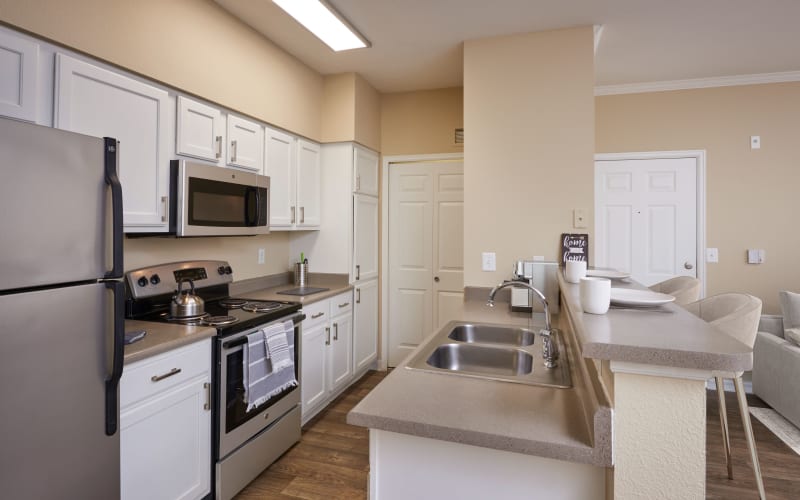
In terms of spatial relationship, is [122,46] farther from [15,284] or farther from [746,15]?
[746,15]

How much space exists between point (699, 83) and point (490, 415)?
388 centimetres

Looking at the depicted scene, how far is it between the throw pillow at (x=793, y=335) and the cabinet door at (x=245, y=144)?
3809 millimetres

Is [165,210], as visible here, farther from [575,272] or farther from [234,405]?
[575,272]

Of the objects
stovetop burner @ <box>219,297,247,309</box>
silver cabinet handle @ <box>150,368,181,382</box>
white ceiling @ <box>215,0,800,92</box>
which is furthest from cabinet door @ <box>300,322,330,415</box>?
white ceiling @ <box>215,0,800,92</box>

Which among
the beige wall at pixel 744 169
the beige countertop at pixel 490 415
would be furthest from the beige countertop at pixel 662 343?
the beige wall at pixel 744 169

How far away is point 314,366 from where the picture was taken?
2.96 metres

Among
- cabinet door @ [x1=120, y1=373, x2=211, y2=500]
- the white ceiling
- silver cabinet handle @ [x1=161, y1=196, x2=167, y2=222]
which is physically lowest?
cabinet door @ [x1=120, y1=373, x2=211, y2=500]

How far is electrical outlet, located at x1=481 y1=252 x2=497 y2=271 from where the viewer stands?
282 centimetres

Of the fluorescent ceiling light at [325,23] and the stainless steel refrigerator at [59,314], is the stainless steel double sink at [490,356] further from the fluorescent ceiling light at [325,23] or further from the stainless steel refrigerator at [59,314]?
the fluorescent ceiling light at [325,23]

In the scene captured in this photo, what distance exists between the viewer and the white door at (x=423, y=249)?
12.8 feet

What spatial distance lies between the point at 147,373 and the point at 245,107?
1680 mm

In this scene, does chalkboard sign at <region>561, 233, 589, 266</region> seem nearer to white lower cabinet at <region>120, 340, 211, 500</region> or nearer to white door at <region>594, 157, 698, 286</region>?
white door at <region>594, 157, 698, 286</region>

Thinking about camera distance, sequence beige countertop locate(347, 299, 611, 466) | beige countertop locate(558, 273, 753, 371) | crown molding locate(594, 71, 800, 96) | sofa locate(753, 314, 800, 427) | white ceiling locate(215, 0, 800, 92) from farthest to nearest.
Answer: crown molding locate(594, 71, 800, 96)
sofa locate(753, 314, 800, 427)
white ceiling locate(215, 0, 800, 92)
beige countertop locate(347, 299, 611, 466)
beige countertop locate(558, 273, 753, 371)

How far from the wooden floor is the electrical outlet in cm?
137
